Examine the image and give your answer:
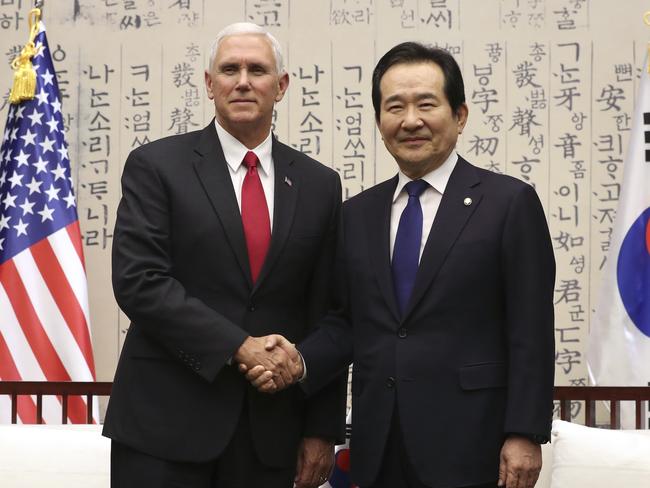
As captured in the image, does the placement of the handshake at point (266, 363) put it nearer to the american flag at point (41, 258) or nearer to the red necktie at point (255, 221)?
the red necktie at point (255, 221)

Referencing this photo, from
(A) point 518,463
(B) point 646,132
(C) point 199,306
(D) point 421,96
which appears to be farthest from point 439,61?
(B) point 646,132

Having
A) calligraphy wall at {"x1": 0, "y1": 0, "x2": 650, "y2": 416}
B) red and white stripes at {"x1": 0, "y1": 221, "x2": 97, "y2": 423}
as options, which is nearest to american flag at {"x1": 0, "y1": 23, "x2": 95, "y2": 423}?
red and white stripes at {"x1": 0, "y1": 221, "x2": 97, "y2": 423}

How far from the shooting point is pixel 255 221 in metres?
1.96

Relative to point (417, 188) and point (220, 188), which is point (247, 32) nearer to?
point (220, 188)

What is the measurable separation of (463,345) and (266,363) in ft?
1.25

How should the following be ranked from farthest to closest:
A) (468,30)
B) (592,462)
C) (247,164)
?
(468,30) < (592,462) < (247,164)

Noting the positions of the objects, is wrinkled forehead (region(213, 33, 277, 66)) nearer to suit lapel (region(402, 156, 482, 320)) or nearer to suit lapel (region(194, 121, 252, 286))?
suit lapel (region(194, 121, 252, 286))

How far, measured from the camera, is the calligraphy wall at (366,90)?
12.0 ft

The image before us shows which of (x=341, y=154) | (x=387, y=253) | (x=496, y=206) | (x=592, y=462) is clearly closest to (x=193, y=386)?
(x=387, y=253)

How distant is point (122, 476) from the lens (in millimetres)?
1889

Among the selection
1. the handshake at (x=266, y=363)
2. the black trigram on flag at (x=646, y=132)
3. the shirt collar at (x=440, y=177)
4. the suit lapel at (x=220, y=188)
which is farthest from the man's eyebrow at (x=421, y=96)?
the black trigram on flag at (x=646, y=132)

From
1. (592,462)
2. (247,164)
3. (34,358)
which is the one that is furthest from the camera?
(34,358)

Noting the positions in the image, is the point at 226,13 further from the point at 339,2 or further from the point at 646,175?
the point at 646,175

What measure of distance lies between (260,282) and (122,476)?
47 cm
